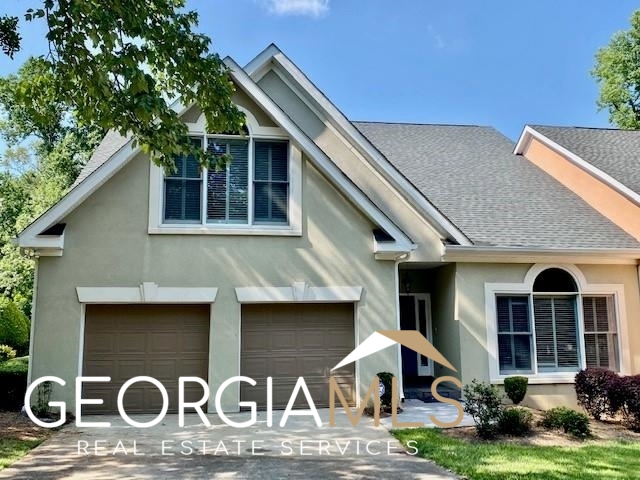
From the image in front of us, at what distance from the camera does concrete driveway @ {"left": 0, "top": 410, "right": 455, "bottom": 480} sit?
19.8 feet

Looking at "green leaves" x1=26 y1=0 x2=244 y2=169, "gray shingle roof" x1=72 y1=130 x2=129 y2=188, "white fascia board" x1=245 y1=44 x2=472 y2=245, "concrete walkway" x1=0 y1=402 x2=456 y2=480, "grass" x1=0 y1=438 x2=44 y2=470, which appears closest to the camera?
"concrete walkway" x1=0 y1=402 x2=456 y2=480

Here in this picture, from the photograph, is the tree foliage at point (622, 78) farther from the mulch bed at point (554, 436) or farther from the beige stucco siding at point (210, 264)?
the beige stucco siding at point (210, 264)

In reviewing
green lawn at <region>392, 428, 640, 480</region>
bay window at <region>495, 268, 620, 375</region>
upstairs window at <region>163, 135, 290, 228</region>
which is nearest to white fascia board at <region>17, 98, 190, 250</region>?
upstairs window at <region>163, 135, 290, 228</region>

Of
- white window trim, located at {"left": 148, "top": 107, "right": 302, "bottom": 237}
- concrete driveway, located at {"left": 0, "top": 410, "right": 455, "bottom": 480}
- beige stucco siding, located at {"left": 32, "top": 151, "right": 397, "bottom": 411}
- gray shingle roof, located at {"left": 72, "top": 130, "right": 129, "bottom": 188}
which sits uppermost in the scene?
gray shingle roof, located at {"left": 72, "top": 130, "right": 129, "bottom": 188}

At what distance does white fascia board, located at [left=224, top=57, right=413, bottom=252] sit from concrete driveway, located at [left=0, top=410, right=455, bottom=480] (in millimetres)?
3738

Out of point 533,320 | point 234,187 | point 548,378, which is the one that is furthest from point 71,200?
point 548,378

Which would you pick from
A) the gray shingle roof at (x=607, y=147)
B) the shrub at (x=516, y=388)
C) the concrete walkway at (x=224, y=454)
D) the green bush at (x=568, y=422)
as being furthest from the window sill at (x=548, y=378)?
the gray shingle roof at (x=607, y=147)

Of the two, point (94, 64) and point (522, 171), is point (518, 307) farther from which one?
A: point (94, 64)

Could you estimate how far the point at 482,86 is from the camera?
2480cm

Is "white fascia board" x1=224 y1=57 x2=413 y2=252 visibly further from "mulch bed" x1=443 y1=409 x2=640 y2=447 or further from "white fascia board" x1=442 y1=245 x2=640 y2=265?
"mulch bed" x1=443 y1=409 x2=640 y2=447

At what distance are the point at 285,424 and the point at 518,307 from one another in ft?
19.1

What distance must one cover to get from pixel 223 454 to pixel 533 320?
7.48 metres

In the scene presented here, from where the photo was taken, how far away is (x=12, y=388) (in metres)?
9.70

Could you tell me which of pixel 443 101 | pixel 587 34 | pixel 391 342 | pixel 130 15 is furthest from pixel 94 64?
pixel 587 34
